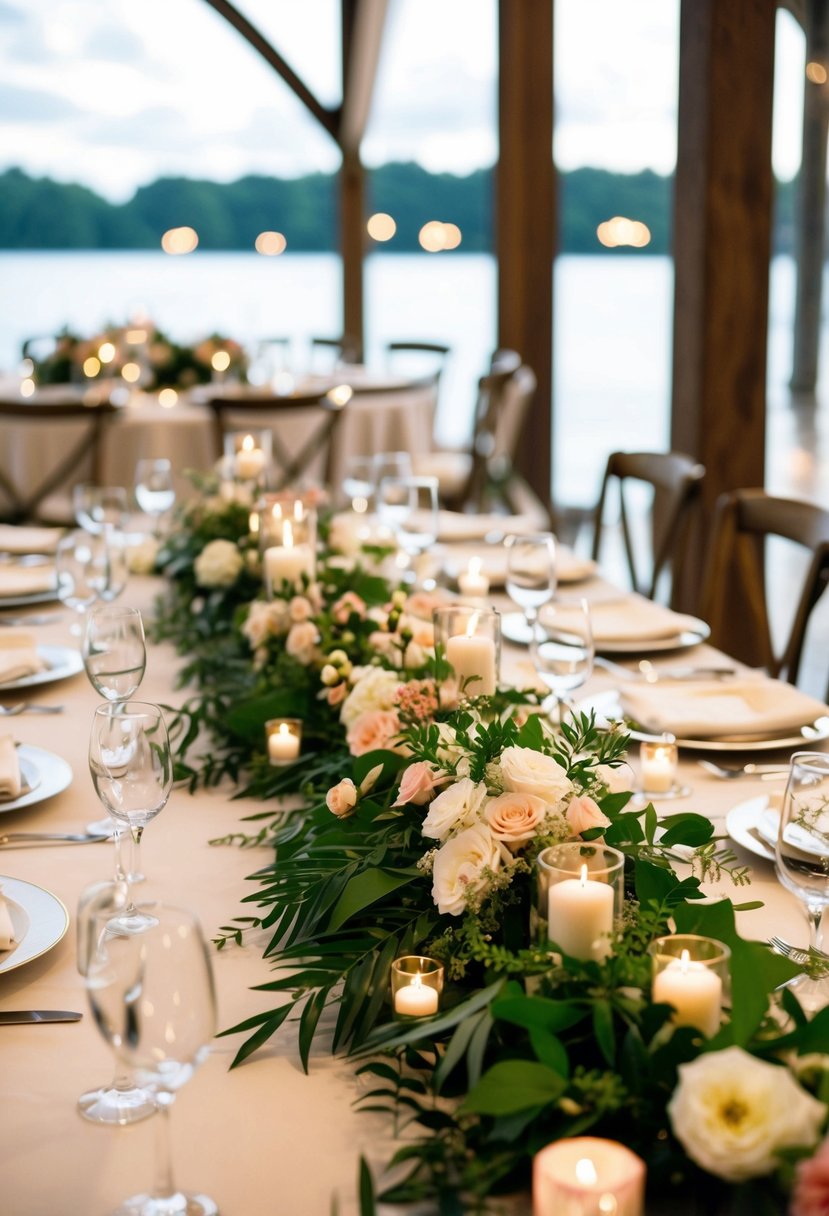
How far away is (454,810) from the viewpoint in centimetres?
101

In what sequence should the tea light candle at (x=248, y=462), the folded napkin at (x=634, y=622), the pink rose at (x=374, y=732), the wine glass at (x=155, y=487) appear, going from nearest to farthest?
the pink rose at (x=374, y=732), the folded napkin at (x=634, y=622), the tea light candle at (x=248, y=462), the wine glass at (x=155, y=487)

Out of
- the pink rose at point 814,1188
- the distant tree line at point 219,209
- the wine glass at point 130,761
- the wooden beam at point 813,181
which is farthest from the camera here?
the distant tree line at point 219,209

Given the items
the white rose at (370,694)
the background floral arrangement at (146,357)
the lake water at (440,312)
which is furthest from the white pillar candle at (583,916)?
the background floral arrangement at (146,357)

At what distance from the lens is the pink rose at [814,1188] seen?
0.62 meters

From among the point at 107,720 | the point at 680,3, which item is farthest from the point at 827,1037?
the point at 680,3

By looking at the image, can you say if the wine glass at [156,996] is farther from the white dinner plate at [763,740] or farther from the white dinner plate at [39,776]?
the white dinner plate at [763,740]

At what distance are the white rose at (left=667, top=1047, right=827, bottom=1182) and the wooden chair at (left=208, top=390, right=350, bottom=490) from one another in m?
4.15

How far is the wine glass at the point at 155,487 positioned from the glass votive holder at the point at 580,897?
215 cm

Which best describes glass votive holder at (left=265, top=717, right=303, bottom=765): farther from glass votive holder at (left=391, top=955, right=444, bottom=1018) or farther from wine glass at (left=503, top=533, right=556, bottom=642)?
glass votive holder at (left=391, top=955, right=444, bottom=1018)

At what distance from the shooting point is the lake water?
9102 millimetres

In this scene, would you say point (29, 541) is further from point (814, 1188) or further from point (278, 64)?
point (278, 64)

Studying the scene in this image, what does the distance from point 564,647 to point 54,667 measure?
3.01 ft

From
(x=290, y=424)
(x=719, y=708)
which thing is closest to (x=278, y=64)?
(x=290, y=424)

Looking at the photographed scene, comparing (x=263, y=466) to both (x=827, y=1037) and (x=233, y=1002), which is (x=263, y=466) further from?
(x=827, y=1037)
